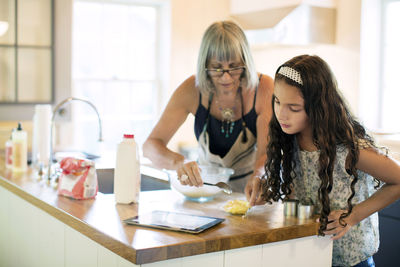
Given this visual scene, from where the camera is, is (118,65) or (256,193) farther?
(118,65)

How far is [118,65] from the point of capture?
16.9 ft

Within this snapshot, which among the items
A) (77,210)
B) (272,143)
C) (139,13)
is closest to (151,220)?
(77,210)

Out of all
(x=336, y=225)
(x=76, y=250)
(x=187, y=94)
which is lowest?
(x=76, y=250)

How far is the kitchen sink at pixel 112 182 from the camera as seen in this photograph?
7.55ft

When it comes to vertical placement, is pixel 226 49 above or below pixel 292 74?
above

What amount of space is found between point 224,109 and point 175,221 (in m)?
0.89

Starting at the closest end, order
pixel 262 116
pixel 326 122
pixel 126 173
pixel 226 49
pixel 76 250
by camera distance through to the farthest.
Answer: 1. pixel 326 122
2. pixel 76 250
3. pixel 126 173
4. pixel 226 49
5. pixel 262 116

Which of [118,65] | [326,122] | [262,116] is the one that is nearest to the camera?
[326,122]

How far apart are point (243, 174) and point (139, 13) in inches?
125

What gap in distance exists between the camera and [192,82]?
2.41 meters

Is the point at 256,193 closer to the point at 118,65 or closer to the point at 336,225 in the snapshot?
the point at 336,225

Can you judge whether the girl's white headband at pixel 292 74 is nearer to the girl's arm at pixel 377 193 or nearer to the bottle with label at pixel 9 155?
the girl's arm at pixel 377 193

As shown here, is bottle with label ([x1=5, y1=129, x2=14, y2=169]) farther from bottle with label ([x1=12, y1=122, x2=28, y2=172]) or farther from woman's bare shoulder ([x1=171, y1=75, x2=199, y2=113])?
woman's bare shoulder ([x1=171, y1=75, x2=199, y2=113])

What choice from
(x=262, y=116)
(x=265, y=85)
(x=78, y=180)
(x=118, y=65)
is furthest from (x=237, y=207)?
(x=118, y=65)
